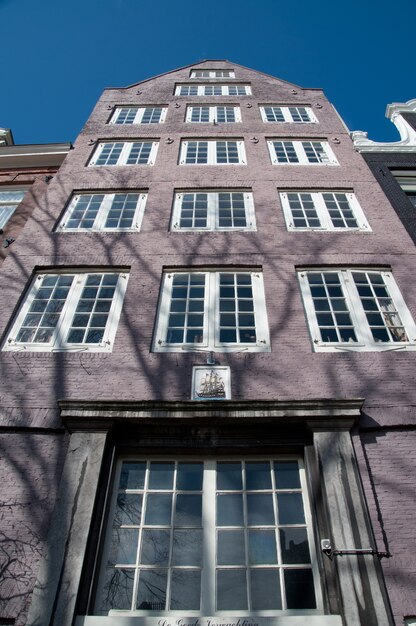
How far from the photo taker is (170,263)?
9266mm

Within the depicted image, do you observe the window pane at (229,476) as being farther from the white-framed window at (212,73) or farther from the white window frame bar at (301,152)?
the white-framed window at (212,73)

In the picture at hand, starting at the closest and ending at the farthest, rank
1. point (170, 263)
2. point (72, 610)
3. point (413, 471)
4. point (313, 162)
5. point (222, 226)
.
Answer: point (72, 610)
point (413, 471)
point (170, 263)
point (222, 226)
point (313, 162)

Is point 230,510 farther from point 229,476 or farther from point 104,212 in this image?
point 104,212

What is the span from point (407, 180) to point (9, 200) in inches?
430

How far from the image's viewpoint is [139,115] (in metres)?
16.7

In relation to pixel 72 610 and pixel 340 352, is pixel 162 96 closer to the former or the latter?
pixel 340 352

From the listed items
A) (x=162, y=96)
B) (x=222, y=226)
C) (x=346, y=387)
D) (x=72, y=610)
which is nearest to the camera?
(x=72, y=610)

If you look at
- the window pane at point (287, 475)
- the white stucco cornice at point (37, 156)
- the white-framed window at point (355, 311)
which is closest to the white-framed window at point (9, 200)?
the white stucco cornice at point (37, 156)

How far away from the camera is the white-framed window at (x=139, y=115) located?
1628cm

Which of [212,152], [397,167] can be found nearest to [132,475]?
[212,152]

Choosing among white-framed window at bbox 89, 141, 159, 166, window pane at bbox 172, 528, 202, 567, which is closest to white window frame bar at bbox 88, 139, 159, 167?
white-framed window at bbox 89, 141, 159, 166

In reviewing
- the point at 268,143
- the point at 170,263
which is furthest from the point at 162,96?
the point at 170,263

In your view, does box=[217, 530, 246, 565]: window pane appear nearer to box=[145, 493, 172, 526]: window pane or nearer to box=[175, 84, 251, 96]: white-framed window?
box=[145, 493, 172, 526]: window pane

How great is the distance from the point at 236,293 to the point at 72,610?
543cm
